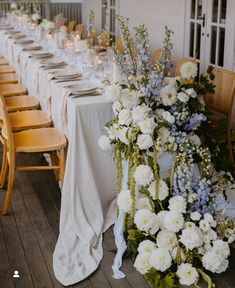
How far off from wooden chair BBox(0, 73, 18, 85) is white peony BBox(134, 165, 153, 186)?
3.15 metres

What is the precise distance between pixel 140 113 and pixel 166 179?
51cm

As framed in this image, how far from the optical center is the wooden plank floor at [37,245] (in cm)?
296

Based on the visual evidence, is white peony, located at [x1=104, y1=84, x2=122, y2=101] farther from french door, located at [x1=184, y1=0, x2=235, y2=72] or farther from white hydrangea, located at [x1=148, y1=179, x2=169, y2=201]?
french door, located at [x1=184, y1=0, x2=235, y2=72]

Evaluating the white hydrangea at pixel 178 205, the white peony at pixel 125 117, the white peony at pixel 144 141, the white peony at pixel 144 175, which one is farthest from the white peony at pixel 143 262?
the white peony at pixel 125 117

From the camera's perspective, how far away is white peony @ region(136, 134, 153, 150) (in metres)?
2.90

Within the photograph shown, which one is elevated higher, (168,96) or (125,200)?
(168,96)

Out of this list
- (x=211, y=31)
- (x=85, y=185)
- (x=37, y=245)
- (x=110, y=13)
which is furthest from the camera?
(x=110, y=13)

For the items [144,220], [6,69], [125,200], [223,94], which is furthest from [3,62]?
[144,220]

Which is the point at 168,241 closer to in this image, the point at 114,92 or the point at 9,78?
the point at 114,92

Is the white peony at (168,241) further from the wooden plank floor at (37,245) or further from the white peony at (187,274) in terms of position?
the wooden plank floor at (37,245)

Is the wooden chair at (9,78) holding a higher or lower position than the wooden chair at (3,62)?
lower

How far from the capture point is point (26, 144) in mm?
3812

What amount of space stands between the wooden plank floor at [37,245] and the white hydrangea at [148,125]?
2.70 ft

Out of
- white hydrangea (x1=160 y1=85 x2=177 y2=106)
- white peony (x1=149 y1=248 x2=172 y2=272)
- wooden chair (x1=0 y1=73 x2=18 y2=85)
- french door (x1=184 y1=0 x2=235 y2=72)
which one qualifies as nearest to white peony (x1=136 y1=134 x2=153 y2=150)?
white hydrangea (x1=160 y1=85 x2=177 y2=106)
